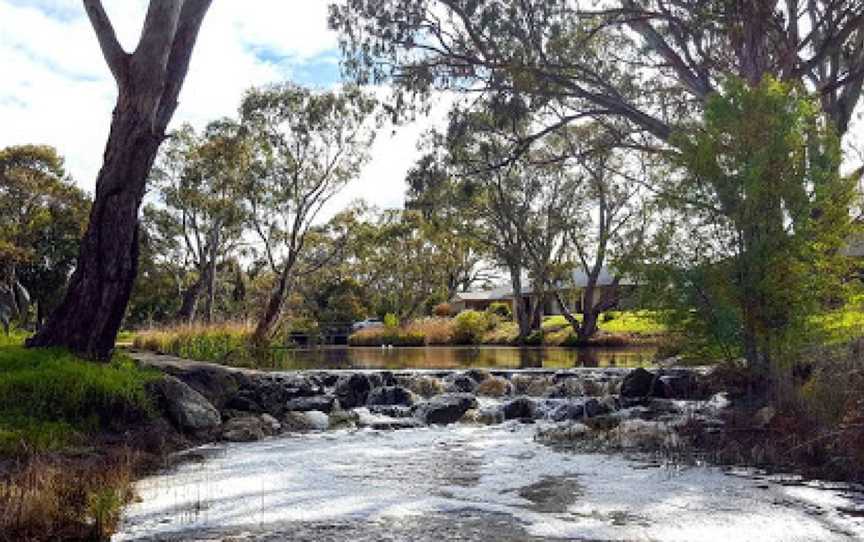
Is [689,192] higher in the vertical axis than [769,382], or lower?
higher

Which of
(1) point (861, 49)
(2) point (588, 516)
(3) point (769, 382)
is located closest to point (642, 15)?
(1) point (861, 49)

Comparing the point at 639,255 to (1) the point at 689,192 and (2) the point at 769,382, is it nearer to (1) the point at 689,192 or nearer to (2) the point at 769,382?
(1) the point at 689,192

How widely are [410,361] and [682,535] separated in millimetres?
19642

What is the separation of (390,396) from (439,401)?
5.37 feet

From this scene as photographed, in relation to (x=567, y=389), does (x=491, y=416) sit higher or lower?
lower

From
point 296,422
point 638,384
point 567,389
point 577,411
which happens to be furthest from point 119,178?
point 638,384

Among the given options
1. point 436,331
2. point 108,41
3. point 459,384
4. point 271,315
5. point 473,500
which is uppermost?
point 108,41

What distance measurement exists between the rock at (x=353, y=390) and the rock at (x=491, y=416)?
274 centimetres

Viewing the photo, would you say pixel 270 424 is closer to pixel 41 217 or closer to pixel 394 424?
pixel 394 424

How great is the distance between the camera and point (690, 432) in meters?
10.7

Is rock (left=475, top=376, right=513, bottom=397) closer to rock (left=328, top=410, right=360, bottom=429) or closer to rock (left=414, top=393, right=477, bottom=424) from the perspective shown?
rock (left=414, top=393, right=477, bottom=424)

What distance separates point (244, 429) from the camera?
11.7 meters

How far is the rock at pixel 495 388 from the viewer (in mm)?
17031

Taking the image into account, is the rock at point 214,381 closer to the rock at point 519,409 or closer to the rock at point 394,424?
the rock at point 394,424
